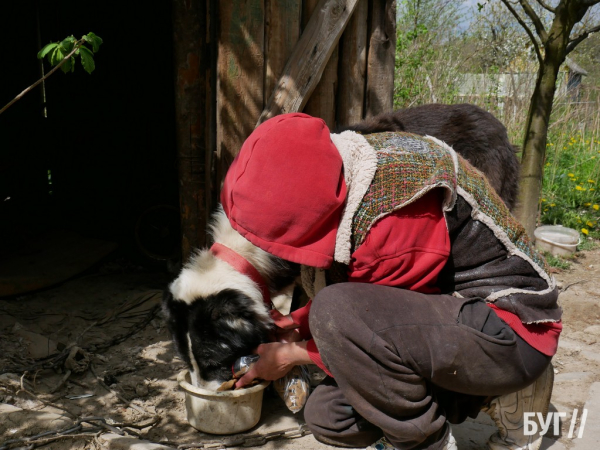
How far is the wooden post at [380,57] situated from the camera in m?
3.42

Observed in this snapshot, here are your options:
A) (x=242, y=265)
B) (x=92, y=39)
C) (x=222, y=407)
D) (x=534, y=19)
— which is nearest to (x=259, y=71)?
(x=92, y=39)

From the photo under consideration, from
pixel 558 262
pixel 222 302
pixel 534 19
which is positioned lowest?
pixel 558 262

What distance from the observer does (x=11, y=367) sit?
3164 millimetres

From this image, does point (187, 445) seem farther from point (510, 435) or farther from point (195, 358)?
point (510, 435)

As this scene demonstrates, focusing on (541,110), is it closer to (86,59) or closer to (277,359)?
(277,359)

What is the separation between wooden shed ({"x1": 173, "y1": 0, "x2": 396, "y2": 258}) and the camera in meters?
3.17

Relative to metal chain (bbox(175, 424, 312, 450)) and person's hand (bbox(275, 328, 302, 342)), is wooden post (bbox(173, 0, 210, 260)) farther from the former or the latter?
metal chain (bbox(175, 424, 312, 450))

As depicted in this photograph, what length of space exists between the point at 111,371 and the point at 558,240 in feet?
12.8

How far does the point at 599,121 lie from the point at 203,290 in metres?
6.81

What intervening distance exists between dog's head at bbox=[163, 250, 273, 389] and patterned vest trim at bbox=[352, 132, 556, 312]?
2.07 ft

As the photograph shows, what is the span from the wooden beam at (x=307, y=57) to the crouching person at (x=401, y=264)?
1.19 m

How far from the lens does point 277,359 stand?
7.53 ft

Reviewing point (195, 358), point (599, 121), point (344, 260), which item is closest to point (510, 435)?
point (344, 260)

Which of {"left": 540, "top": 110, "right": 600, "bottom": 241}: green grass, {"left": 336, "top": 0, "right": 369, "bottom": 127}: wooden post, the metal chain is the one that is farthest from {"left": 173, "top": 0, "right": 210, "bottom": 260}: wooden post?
{"left": 540, "top": 110, "right": 600, "bottom": 241}: green grass
